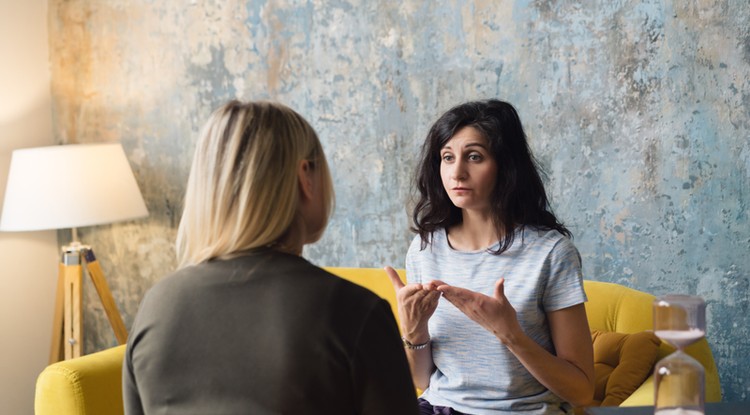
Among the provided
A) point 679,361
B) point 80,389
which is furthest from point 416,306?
point 80,389

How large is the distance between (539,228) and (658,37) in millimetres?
1182

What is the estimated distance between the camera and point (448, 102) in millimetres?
3438

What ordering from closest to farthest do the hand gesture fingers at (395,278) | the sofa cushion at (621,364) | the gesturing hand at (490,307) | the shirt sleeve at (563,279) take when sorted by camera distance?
the gesturing hand at (490,307), the shirt sleeve at (563,279), the hand gesture fingers at (395,278), the sofa cushion at (621,364)

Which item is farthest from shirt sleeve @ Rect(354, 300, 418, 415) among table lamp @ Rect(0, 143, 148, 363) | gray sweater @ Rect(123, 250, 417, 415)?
table lamp @ Rect(0, 143, 148, 363)

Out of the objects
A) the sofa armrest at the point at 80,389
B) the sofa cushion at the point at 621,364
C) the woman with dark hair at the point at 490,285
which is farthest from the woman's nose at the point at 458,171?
the sofa armrest at the point at 80,389

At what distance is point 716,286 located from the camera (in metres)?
3.03

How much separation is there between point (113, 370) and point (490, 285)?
124 centimetres

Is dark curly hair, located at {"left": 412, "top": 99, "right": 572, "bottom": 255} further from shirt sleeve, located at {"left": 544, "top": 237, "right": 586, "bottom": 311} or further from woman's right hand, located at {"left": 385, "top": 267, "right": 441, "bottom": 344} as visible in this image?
woman's right hand, located at {"left": 385, "top": 267, "right": 441, "bottom": 344}

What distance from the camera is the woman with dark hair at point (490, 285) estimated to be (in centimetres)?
206

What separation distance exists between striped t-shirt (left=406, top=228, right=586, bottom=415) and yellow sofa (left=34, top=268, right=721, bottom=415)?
442 millimetres

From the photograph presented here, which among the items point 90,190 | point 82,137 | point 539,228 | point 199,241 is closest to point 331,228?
point 90,190

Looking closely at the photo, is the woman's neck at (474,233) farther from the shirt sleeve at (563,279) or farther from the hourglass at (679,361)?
the hourglass at (679,361)

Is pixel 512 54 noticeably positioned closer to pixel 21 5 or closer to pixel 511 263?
pixel 511 263

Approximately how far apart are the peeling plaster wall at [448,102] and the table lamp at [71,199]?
34cm
